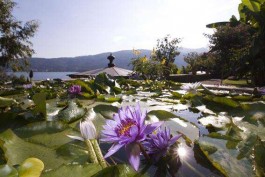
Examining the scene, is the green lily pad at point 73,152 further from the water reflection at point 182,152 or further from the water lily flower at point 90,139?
the water reflection at point 182,152

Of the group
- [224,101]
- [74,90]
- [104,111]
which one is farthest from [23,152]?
[74,90]

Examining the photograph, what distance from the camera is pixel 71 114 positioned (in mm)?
1042

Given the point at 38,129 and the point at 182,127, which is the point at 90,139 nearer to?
the point at 38,129

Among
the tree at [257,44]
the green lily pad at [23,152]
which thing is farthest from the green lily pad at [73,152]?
the tree at [257,44]

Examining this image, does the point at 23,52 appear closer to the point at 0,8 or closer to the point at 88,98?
the point at 0,8

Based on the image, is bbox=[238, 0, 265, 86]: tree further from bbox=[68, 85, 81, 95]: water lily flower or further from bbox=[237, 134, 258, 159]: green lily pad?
bbox=[237, 134, 258, 159]: green lily pad

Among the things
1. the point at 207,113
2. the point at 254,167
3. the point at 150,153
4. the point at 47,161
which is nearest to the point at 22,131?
the point at 47,161

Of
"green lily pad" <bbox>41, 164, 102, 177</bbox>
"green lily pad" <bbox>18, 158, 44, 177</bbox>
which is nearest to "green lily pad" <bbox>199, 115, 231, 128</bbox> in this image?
"green lily pad" <bbox>41, 164, 102, 177</bbox>

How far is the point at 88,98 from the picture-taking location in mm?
1889

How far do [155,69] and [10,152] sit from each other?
240 inches

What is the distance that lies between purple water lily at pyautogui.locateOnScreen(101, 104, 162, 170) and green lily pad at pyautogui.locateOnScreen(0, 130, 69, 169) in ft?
0.49

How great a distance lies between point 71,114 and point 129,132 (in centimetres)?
51

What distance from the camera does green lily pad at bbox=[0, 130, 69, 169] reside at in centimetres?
61

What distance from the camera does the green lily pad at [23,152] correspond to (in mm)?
612
